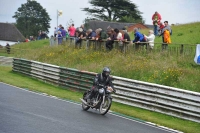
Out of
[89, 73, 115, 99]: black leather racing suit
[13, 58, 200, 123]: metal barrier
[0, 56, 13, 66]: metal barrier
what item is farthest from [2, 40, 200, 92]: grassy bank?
[0, 56, 13, 66]: metal barrier

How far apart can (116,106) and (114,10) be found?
71.3 meters

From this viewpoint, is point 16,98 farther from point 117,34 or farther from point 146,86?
point 117,34

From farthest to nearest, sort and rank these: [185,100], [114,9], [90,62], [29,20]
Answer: [29,20]
[114,9]
[90,62]
[185,100]

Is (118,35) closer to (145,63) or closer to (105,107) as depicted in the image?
(145,63)

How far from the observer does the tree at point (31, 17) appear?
13291 centimetres

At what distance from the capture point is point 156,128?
1478 centimetres

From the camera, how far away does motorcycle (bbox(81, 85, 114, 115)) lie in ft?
54.9

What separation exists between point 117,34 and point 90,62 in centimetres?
279

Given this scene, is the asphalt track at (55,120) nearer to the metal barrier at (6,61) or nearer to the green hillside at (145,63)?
the green hillside at (145,63)

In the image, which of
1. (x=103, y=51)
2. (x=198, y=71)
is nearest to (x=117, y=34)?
(x=103, y=51)

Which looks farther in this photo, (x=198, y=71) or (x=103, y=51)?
(x=103, y=51)

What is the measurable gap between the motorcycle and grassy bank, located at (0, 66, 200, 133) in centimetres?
123

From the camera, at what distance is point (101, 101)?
16938mm

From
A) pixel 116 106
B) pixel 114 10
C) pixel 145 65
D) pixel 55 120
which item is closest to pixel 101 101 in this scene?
pixel 116 106
